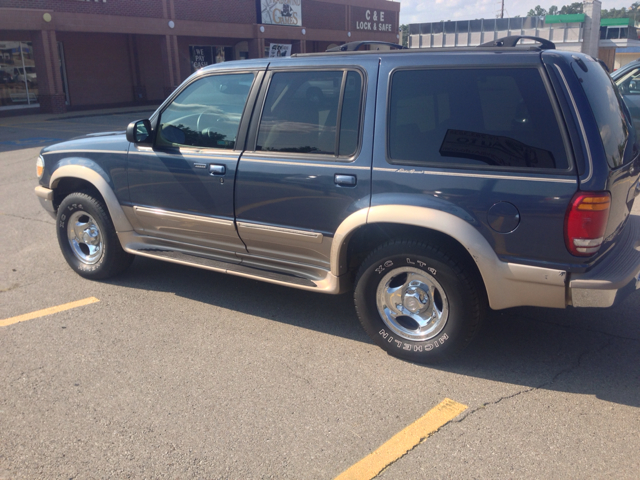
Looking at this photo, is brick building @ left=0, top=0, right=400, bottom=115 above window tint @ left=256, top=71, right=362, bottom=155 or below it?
above

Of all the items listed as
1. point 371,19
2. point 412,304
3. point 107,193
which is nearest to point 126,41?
point 371,19

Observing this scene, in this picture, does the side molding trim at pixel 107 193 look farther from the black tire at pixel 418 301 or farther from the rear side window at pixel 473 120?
the rear side window at pixel 473 120

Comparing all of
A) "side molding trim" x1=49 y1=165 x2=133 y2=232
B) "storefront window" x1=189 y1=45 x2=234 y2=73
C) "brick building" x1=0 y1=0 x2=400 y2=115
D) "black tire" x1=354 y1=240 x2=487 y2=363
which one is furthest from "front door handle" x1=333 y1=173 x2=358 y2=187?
"storefront window" x1=189 y1=45 x2=234 y2=73

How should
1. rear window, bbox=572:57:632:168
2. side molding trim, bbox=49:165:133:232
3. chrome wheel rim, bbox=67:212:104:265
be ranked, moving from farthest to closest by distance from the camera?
chrome wheel rim, bbox=67:212:104:265, side molding trim, bbox=49:165:133:232, rear window, bbox=572:57:632:168

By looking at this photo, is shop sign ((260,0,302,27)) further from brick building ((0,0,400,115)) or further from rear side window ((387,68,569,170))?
rear side window ((387,68,569,170))

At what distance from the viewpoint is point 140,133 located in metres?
4.87

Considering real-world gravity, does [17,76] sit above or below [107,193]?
above

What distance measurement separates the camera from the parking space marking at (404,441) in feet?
9.50

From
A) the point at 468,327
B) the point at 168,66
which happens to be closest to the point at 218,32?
the point at 168,66

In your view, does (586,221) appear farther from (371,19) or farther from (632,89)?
(371,19)

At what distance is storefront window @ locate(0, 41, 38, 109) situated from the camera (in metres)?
25.4

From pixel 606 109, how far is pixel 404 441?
2.34m

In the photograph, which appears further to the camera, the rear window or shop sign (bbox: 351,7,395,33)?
shop sign (bbox: 351,7,395,33)

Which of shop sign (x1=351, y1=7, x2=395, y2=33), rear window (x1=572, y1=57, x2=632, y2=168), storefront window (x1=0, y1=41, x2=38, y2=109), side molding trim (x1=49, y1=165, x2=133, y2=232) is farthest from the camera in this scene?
shop sign (x1=351, y1=7, x2=395, y2=33)
